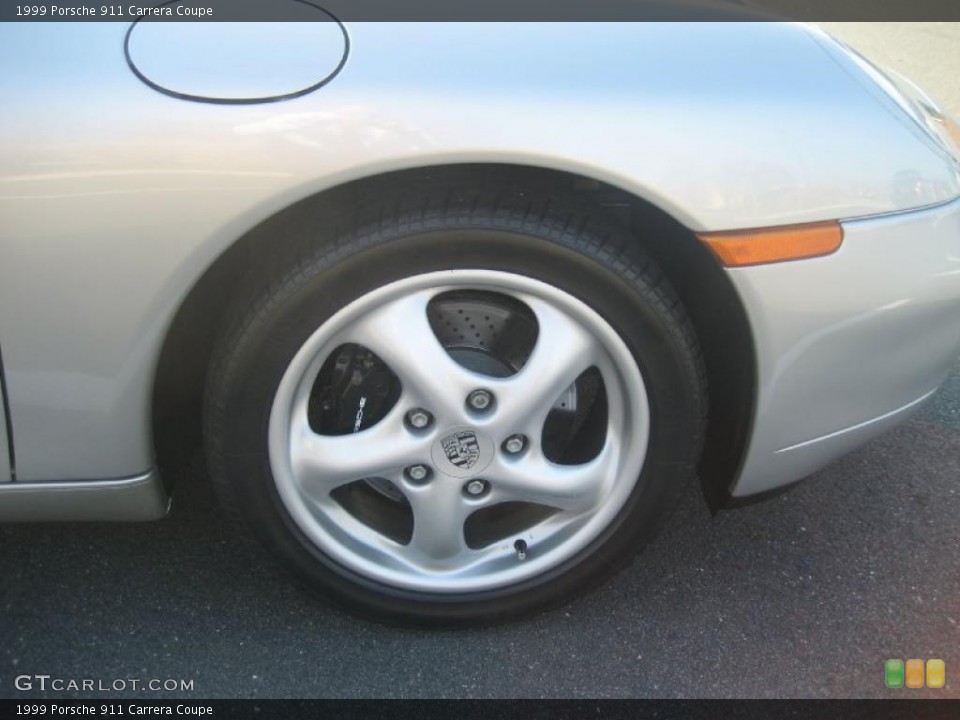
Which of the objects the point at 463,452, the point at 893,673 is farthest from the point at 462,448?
the point at 893,673

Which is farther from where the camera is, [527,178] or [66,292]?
[527,178]

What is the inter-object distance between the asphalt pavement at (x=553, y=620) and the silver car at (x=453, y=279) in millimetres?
127

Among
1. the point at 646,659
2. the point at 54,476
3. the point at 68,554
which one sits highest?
the point at 54,476

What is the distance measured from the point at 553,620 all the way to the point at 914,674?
0.70 metres

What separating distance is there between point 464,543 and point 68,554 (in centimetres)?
88

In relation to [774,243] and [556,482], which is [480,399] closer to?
[556,482]

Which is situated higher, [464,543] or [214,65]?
[214,65]

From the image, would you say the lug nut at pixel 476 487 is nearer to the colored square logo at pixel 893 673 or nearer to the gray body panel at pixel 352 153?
the gray body panel at pixel 352 153

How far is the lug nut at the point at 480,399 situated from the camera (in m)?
1.65

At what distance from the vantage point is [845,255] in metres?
1.58

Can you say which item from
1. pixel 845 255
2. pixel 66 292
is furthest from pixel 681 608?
pixel 66 292

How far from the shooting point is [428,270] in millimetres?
1546

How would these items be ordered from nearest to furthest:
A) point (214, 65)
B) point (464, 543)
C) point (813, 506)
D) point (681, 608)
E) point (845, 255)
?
point (214, 65) → point (845, 255) → point (464, 543) → point (681, 608) → point (813, 506)

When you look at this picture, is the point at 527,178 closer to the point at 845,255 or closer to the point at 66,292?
the point at 845,255
